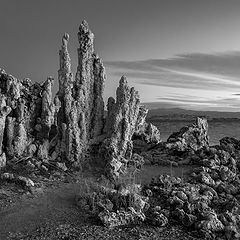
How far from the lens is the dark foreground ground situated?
13086 millimetres

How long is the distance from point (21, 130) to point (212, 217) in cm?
1014

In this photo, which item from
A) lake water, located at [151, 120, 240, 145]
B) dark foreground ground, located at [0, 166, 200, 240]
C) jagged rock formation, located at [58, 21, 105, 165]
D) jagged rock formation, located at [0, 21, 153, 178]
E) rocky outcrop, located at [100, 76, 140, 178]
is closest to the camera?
dark foreground ground, located at [0, 166, 200, 240]

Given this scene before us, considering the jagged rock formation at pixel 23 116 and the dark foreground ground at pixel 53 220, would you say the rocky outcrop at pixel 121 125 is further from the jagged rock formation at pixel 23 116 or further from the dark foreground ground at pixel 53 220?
the dark foreground ground at pixel 53 220

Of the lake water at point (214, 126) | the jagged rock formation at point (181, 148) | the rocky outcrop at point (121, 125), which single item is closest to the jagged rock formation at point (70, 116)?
the rocky outcrop at point (121, 125)

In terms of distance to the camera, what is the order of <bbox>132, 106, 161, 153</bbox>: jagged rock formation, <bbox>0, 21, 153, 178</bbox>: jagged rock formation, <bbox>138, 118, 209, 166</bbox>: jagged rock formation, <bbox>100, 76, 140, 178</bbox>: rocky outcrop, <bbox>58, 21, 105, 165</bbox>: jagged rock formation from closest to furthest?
<bbox>0, 21, 153, 178</bbox>: jagged rock formation
<bbox>100, 76, 140, 178</bbox>: rocky outcrop
<bbox>58, 21, 105, 165</bbox>: jagged rock formation
<bbox>138, 118, 209, 166</bbox>: jagged rock formation
<bbox>132, 106, 161, 153</bbox>: jagged rock formation

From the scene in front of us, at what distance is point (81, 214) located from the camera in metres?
14.6

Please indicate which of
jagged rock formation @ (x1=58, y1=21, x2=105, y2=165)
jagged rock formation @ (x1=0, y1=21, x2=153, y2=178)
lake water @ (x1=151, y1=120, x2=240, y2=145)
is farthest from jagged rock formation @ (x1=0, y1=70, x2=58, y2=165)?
lake water @ (x1=151, y1=120, x2=240, y2=145)

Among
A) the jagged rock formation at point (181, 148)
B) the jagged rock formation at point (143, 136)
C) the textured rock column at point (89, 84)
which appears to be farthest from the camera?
the jagged rock formation at point (143, 136)

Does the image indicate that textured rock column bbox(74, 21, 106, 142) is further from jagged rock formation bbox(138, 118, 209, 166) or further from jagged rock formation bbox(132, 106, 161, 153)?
jagged rock formation bbox(132, 106, 161, 153)

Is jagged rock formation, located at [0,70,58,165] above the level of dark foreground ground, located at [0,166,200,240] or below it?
above

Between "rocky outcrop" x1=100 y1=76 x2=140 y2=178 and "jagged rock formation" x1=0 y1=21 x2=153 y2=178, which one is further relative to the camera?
"rocky outcrop" x1=100 y1=76 x2=140 y2=178

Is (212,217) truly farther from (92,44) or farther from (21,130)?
(92,44)

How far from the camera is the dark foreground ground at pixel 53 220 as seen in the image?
42.9 ft

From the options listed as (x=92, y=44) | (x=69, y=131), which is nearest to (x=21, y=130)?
(x=69, y=131)
